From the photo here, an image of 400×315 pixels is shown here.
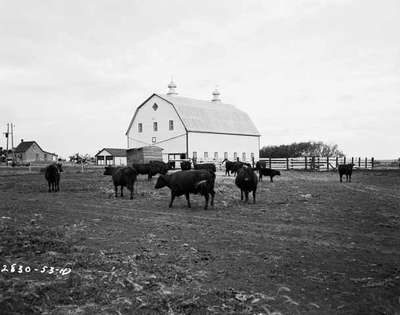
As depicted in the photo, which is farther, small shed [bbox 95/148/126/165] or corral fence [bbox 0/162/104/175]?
small shed [bbox 95/148/126/165]

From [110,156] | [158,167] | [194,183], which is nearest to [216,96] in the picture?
[110,156]

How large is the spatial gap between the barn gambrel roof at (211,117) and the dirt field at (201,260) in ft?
121

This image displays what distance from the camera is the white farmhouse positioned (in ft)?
160

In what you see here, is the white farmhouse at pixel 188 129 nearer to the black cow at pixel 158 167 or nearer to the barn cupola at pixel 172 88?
the barn cupola at pixel 172 88

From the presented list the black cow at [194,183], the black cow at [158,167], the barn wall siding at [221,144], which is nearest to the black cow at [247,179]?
the black cow at [194,183]

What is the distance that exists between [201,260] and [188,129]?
41214mm

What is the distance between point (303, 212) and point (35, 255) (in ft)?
28.0

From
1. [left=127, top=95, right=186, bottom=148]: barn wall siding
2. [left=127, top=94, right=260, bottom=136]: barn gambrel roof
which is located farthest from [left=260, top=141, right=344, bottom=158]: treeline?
[left=127, top=95, right=186, bottom=148]: barn wall siding

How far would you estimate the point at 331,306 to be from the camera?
5.27m

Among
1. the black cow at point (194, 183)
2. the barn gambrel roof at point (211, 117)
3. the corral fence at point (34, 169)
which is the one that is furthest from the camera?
the barn gambrel roof at point (211, 117)

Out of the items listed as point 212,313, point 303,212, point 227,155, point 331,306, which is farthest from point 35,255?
point 227,155

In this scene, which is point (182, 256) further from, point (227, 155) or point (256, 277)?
point (227, 155)

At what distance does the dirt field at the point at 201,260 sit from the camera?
208 inches

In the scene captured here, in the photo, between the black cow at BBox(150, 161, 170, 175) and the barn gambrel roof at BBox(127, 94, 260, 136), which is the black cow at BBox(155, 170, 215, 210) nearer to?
the black cow at BBox(150, 161, 170, 175)
